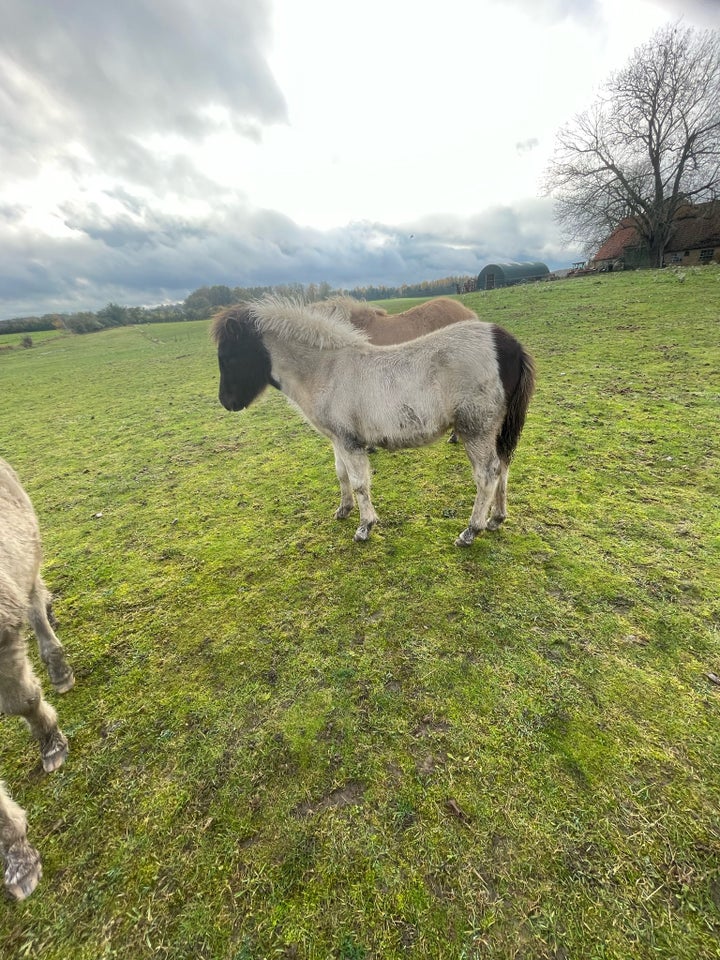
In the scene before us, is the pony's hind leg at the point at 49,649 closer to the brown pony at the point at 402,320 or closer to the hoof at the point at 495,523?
the hoof at the point at 495,523

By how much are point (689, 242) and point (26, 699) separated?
46542 millimetres

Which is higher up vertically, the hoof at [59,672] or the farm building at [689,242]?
the farm building at [689,242]

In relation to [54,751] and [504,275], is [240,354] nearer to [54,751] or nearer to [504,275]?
[54,751]

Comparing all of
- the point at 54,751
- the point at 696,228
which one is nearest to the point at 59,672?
the point at 54,751

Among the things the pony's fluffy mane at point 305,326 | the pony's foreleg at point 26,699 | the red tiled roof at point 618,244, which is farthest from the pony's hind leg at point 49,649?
the red tiled roof at point 618,244

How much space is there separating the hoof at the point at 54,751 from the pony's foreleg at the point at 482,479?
12.4 ft

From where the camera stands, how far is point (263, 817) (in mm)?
2164

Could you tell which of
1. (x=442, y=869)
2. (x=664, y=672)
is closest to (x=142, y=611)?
(x=442, y=869)

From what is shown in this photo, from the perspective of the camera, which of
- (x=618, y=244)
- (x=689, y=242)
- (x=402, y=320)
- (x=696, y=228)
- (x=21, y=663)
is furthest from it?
(x=618, y=244)

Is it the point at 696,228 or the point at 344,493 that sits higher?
the point at 696,228

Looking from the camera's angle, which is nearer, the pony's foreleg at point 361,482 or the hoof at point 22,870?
the hoof at point 22,870

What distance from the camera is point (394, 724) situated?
8.43 feet

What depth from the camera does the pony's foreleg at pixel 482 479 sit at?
4.04 m

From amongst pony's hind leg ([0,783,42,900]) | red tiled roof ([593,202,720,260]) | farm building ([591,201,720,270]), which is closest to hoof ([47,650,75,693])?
pony's hind leg ([0,783,42,900])
